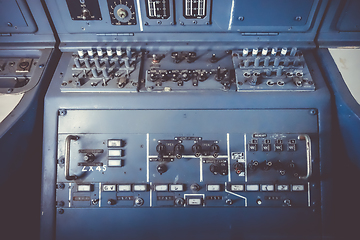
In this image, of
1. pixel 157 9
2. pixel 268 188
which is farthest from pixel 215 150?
pixel 157 9

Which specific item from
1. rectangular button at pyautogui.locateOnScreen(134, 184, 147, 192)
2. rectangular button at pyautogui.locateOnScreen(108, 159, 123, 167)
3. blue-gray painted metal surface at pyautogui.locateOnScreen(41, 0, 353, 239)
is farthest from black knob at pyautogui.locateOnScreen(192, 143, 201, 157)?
rectangular button at pyautogui.locateOnScreen(108, 159, 123, 167)

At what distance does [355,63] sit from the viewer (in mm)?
2018

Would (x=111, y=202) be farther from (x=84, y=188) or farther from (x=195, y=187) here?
(x=195, y=187)

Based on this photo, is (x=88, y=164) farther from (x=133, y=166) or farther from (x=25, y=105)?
(x=25, y=105)

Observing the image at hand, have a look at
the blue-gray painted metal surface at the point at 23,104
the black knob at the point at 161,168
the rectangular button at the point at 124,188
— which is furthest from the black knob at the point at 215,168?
the blue-gray painted metal surface at the point at 23,104

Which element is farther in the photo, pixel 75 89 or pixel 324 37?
pixel 324 37

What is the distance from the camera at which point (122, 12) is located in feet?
6.59

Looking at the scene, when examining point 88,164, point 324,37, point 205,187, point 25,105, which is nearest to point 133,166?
point 88,164

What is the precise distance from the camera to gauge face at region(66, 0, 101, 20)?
199 centimetres

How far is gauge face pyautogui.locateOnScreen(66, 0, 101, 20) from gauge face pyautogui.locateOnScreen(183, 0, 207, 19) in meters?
0.71

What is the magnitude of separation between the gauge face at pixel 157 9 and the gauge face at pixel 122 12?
0.12 m

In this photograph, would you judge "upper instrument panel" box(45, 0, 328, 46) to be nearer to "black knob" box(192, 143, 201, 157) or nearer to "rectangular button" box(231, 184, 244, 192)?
"black knob" box(192, 143, 201, 157)

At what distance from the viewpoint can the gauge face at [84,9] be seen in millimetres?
1991

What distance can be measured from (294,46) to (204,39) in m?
0.77
